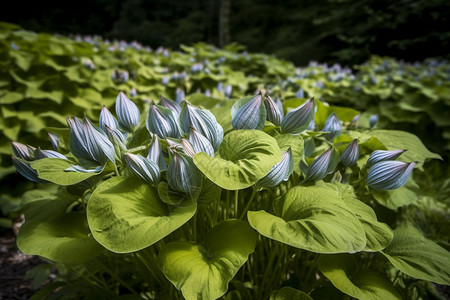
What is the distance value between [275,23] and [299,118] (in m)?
10.2

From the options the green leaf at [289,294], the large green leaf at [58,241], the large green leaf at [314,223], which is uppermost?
the large green leaf at [314,223]

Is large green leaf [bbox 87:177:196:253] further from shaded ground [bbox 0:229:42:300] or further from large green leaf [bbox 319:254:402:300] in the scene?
shaded ground [bbox 0:229:42:300]

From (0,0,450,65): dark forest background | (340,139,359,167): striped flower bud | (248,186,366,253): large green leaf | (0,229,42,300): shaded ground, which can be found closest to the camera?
(248,186,366,253): large green leaf

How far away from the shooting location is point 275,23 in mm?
10414

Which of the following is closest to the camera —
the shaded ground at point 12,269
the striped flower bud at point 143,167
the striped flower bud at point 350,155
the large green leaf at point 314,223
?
the large green leaf at point 314,223

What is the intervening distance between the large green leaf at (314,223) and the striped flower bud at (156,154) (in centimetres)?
27

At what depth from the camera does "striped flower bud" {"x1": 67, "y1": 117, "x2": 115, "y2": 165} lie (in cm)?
90

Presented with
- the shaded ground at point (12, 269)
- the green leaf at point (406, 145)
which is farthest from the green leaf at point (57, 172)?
the shaded ground at point (12, 269)

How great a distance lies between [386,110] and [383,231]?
10.5 ft

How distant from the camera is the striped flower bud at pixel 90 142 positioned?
Answer: 2.94ft

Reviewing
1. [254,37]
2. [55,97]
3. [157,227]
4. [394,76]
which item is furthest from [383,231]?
[254,37]

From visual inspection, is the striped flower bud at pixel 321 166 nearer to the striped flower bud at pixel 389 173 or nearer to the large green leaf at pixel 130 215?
the striped flower bud at pixel 389 173

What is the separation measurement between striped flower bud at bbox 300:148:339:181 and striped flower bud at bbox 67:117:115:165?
0.56 metres

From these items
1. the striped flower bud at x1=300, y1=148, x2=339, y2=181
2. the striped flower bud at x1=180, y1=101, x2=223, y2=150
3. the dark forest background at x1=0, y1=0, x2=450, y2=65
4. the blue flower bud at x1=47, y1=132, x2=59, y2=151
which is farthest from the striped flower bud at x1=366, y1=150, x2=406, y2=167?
the dark forest background at x1=0, y1=0, x2=450, y2=65
